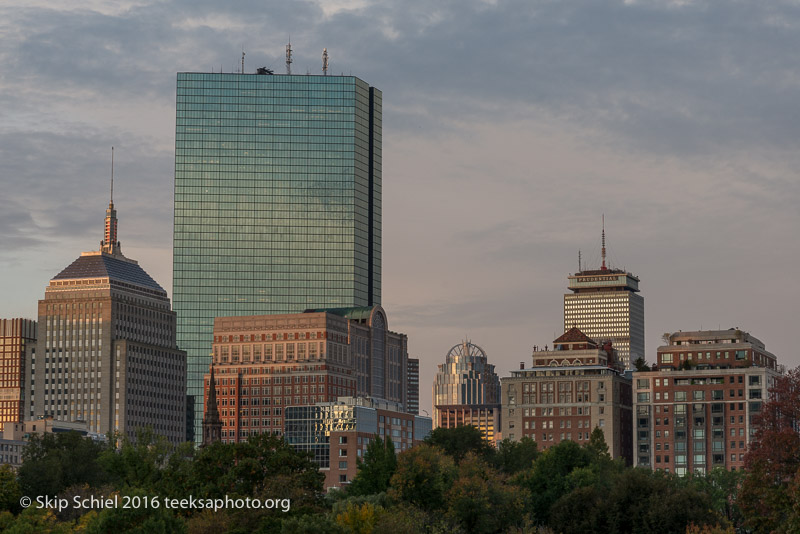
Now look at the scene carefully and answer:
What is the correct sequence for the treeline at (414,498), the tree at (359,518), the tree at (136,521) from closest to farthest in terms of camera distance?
1. the tree at (136,521)
2. the treeline at (414,498)
3. the tree at (359,518)

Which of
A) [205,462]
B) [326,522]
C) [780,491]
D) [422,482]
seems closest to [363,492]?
[422,482]

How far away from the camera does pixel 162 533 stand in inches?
5566

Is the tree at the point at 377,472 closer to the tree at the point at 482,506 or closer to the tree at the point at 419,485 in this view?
the tree at the point at 419,485

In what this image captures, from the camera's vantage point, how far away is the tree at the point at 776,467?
141750mm

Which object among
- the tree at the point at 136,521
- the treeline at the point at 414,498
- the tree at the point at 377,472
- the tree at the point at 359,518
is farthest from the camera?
the tree at the point at 377,472

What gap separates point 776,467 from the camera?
506 feet

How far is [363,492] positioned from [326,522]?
168 feet

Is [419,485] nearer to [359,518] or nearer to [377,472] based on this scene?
[377,472]

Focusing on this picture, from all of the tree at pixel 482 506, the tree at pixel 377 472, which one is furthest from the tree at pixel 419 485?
the tree at pixel 377 472

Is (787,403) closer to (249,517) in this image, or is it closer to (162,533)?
(249,517)

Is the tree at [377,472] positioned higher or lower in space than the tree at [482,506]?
higher

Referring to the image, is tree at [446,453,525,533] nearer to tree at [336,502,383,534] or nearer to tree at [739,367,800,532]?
tree at [336,502,383,534]

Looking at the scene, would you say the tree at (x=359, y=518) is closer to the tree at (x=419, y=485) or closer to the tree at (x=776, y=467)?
the tree at (x=419, y=485)

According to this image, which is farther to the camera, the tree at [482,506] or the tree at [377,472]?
the tree at [377,472]
